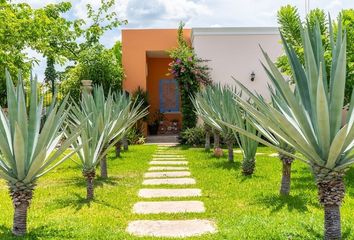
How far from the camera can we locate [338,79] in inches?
129

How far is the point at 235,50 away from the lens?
16578mm

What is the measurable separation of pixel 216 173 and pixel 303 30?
529cm

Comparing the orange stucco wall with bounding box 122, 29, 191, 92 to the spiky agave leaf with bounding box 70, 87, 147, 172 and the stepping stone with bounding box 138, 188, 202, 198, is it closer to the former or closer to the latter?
the spiky agave leaf with bounding box 70, 87, 147, 172

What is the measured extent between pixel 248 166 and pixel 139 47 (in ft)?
36.2

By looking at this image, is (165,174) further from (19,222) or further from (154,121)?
(154,121)

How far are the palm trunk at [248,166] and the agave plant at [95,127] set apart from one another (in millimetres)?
2146

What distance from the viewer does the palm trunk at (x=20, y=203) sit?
4.06 meters

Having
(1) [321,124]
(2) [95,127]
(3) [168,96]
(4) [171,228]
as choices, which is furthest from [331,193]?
(3) [168,96]

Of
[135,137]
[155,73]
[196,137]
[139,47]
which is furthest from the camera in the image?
[155,73]

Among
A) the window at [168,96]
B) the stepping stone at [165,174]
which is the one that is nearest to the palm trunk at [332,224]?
the stepping stone at [165,174]

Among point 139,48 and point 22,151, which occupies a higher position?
point 139,48

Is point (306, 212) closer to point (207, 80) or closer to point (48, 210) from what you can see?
point (48, 210)

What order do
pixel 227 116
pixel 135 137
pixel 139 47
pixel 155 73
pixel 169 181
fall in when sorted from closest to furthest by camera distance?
pixel 169 181, pixel 227 116, pixel 135 137, pixel 139 47, pixel 155 73

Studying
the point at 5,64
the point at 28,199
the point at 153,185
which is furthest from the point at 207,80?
the point at 28,199
